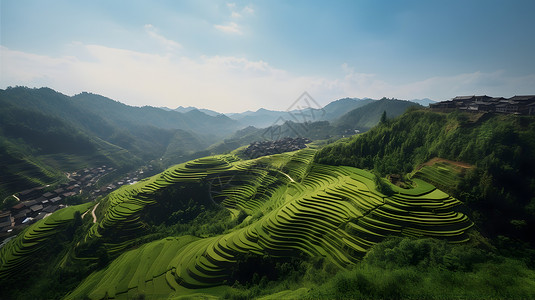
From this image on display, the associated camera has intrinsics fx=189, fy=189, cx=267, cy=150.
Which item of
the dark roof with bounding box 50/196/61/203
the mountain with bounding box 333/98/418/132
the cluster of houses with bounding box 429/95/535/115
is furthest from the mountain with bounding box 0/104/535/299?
the mountain with bounding box 333/98/418/132

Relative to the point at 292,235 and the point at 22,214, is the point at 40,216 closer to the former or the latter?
the point at 22,214

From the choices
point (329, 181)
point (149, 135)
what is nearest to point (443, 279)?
point (329, 181)

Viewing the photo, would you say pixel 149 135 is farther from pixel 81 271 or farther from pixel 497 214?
pixel 497 214

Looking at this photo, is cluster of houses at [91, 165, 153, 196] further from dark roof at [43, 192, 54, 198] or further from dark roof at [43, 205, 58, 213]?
dark roof at [43, 205, 58, 213]

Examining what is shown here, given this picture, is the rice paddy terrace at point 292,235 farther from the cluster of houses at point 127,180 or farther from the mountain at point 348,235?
the cluster of houses at point 127,180

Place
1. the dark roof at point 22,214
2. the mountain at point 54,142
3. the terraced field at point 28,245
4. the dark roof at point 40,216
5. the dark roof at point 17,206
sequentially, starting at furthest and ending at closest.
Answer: the mountain at point 54,142
the dark roof at point 17,206
the dark roof at point 40,216
the dark roof at point 22,214
the terraced field at point 28,245

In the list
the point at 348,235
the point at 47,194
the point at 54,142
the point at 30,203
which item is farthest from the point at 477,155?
the point at 54,142

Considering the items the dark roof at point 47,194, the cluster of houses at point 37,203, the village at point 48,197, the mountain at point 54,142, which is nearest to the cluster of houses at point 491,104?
the village at point 48,197
